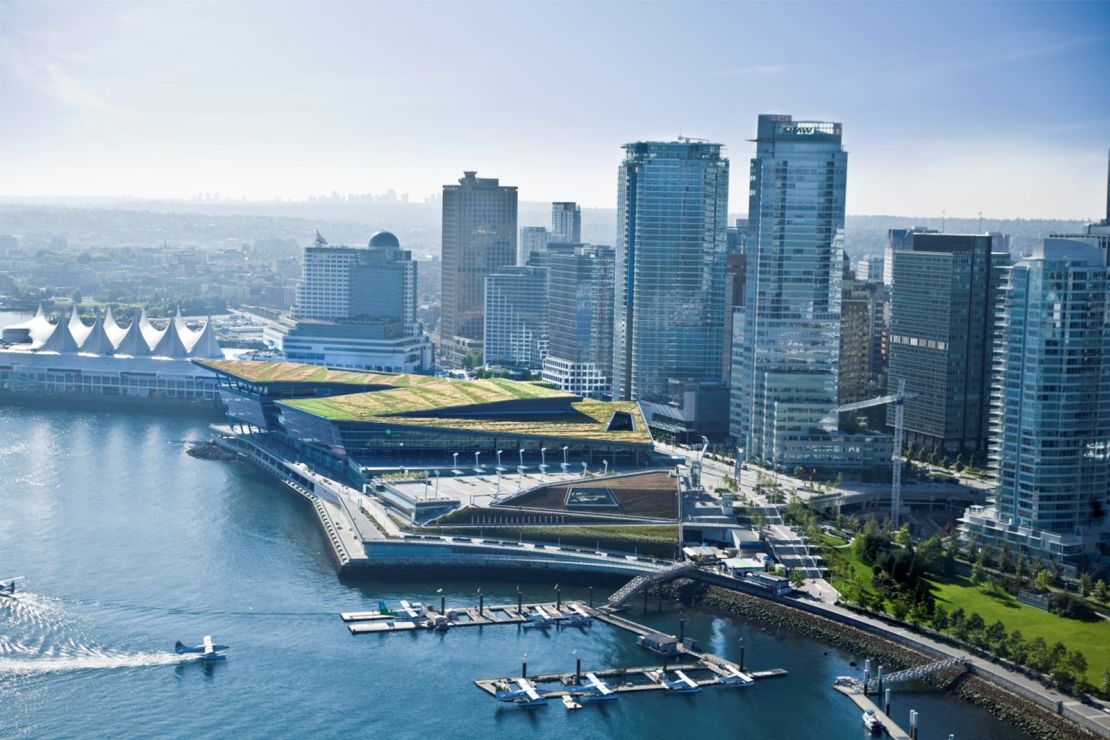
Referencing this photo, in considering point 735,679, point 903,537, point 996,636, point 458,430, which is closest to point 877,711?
point 735,679

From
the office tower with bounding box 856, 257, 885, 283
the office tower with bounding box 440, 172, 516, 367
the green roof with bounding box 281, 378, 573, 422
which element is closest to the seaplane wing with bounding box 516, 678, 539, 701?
the green roof with bounding box 281, 378, 573, 422

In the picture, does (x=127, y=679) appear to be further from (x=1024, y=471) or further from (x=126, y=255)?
(x=126, y=255)

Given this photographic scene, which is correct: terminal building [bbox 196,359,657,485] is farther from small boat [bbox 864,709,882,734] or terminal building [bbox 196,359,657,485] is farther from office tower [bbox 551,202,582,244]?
office tower [bbox 551,202,582,244]

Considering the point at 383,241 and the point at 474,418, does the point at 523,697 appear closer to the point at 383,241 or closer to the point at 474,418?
the point at 474,418

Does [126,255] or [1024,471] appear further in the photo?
[126,255]

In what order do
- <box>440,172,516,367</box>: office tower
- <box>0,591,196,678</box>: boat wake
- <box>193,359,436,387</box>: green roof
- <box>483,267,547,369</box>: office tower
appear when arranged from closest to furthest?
<box>0,591,196,678</box>: boat wake, <box>193,359,436,387</box>: green roof, <box>483,267,547,369</box>: office tower, <box>440,172,516,367</box>: office tower

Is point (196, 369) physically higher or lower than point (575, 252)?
lower

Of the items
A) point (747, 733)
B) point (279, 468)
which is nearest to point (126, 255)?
point (279, 468)
